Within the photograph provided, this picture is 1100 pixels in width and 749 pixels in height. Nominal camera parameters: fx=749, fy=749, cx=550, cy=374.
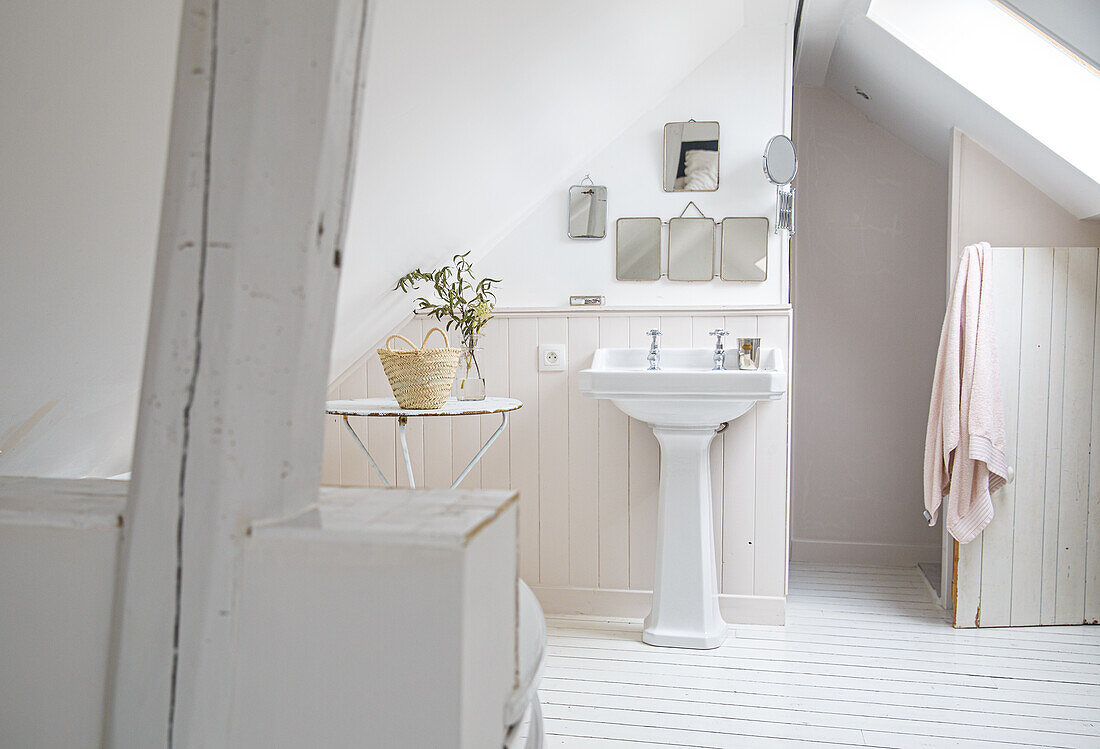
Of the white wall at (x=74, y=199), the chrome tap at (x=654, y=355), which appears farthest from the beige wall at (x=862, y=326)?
the white wall at (x=74, y=199)

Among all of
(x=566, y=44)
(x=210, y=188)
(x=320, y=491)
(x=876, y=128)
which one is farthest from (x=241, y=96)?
(x=876, y=128)

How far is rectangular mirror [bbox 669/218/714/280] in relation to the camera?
2654 mm

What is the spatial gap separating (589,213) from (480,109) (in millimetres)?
1075

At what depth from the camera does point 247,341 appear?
52 centimetres

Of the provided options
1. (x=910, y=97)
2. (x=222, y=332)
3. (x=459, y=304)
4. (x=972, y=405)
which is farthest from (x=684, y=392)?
(x=222, y=332)

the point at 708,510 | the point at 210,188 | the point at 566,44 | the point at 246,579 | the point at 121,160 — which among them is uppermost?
the point at 566,44

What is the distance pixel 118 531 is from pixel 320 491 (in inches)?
5.6

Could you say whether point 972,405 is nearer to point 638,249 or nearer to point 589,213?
point 638,249

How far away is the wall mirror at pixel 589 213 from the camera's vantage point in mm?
2703

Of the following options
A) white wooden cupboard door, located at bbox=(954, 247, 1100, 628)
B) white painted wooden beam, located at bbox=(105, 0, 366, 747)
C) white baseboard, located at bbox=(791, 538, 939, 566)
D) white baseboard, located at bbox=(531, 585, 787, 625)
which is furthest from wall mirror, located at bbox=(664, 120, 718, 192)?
white painted wooden beam, located at bbox=(105, 0, 366, 747)

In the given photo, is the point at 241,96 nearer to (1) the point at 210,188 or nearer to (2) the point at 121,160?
(1) the point at 210,188

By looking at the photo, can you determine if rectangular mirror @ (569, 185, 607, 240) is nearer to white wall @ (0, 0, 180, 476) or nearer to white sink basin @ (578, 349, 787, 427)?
white sink basin @ (578, 349, 787, 427)

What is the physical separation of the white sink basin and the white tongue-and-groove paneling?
0.34m

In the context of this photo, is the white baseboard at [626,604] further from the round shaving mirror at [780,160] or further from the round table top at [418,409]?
the round shaving mirror at [780,160]
